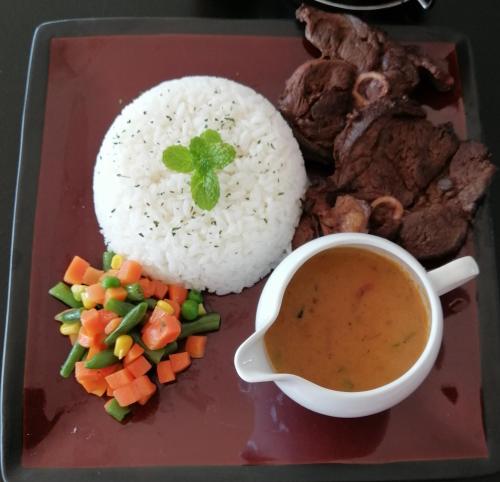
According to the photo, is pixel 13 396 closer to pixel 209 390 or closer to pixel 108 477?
pixel 108 477

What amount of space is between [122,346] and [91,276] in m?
0.33

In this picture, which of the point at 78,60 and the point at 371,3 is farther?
the point at 371,3

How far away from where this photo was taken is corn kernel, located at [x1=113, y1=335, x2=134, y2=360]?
2188 millimetres

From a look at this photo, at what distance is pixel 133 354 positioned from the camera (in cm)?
221

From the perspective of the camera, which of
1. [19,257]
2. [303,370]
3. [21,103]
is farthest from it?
[21,103]

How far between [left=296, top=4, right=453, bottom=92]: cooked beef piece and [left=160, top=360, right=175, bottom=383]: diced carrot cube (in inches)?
54.0

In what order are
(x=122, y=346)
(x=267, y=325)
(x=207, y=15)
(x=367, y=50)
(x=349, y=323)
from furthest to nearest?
(x=207, y=15) < (x=367, y=50) < (x=122, y=346) < (x=349, y=323) < (x=267, y=325)

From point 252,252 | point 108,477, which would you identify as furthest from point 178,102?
point 108,477

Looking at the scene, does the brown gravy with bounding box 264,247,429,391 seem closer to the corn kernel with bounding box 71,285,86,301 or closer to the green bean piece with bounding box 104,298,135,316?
the green bean piece with bounding box 104,298,135,316

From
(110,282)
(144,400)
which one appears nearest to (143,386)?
(144,400)

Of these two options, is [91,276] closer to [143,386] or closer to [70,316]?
[70,316]

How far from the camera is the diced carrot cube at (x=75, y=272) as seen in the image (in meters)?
2.36

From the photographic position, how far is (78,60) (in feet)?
8.73

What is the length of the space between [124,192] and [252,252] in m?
0.55
